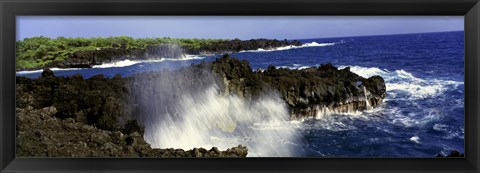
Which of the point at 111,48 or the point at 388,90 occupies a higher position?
the point at 111,48

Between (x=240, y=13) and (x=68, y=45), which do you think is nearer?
(x=240, y=13)

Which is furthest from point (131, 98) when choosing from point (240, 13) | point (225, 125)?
point (240, 13)

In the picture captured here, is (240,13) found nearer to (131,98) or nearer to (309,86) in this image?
(309,86)

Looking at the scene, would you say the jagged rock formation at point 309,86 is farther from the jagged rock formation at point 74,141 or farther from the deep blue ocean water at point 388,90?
the jagged rock formation at point 74,141

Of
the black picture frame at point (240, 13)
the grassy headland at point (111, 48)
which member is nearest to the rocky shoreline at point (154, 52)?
the grassy headland at point (111, 48)

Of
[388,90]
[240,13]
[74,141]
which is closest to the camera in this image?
[240,13]

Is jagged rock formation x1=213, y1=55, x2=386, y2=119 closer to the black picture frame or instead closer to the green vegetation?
the green vegetation

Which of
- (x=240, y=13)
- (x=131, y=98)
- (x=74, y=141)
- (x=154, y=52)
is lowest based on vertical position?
(x=74, y=141)
